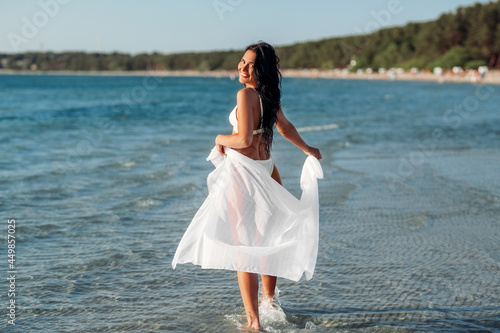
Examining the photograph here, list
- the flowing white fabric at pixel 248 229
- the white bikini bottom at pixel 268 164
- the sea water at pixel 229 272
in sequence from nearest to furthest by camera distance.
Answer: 1. the flowing white fabric at pixel 248 229
2. the white bikini bottom at pixel 268 164
3. the sea water at pixel 229 272

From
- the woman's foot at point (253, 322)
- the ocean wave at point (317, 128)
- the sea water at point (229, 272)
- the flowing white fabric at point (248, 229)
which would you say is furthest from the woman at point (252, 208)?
the ocean wave at point (317, 128)

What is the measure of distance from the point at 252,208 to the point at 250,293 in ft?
2.12

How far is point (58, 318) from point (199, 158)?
9101mm

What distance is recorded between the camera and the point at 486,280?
506cm

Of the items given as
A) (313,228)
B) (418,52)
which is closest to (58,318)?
(313,228)

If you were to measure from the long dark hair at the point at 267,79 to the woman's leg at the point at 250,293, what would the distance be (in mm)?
1088

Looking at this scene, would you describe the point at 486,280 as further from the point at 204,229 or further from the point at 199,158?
the point at 199,158

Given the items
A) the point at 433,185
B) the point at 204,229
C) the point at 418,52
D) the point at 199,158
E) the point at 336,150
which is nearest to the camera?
the point at 204,229

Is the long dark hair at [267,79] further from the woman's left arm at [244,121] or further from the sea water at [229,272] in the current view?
the sea water at [229,272]

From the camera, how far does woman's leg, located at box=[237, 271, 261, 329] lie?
3.96 metres

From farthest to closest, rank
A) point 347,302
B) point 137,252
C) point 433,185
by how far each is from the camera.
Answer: point 433,185
point 137,252
point 347,302

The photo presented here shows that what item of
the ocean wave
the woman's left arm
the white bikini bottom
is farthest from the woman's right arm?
the ocean wave

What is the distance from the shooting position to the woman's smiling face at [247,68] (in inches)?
146

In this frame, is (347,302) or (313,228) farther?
(347,302)
